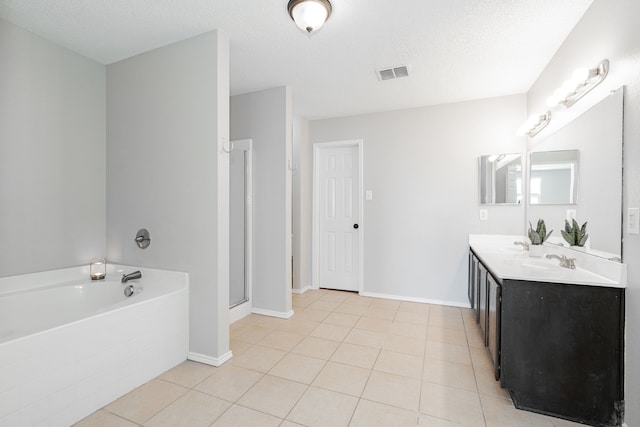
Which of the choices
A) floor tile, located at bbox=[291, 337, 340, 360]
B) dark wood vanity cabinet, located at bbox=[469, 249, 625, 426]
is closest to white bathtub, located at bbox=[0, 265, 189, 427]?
floor tile, located at bbox=[291, 337, 340, 360]

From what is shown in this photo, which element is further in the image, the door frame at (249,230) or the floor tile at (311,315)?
the door frame at (249,230)

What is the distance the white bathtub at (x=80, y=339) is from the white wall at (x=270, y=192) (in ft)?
3.45

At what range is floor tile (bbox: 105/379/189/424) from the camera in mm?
1666

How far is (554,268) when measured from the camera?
1.99 meters

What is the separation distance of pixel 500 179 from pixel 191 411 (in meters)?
3.48

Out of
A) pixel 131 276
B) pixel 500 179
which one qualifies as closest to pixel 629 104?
pixel 500 179

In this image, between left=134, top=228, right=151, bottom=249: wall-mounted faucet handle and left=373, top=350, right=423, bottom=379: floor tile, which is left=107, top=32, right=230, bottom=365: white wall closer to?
left=134, top=228, right=151, bottom=249: wall-mounted faucet handle

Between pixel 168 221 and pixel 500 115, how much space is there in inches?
139

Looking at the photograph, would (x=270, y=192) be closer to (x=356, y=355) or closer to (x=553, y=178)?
(x=356, y=355)

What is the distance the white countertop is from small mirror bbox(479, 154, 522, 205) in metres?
0.70

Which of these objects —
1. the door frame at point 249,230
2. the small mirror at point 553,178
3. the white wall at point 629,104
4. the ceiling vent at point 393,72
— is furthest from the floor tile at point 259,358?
the ceiling vent at point 393,72

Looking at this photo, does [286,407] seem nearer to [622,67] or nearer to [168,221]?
[168,221]

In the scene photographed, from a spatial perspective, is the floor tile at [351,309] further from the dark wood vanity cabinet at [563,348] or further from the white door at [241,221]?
the dark wood vanity cabinet at [563,348]

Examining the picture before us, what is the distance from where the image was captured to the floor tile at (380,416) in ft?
5.24
